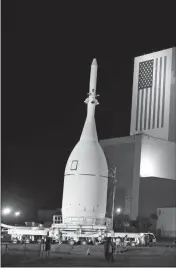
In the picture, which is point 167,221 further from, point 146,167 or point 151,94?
point 151,94

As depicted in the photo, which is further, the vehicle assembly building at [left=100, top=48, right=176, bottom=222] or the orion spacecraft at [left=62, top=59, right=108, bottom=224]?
the vehicle assembly building at [left=100, top=48, right=176, bottom=222]

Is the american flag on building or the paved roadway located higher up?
the american flag on building

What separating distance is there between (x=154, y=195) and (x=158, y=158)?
26.4ft

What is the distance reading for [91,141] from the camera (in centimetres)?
3775

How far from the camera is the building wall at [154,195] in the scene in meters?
72.7

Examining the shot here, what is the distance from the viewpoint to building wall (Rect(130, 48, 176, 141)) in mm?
90062

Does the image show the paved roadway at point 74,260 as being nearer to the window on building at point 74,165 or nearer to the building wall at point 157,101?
the window on building at point 74,165

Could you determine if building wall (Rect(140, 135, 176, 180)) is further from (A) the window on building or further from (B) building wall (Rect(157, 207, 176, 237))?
(A) the window on building

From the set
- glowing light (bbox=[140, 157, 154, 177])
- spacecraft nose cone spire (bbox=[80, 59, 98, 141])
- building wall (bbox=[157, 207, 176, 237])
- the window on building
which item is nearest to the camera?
the window on building

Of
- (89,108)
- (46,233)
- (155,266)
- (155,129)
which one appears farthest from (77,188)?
(155,129)

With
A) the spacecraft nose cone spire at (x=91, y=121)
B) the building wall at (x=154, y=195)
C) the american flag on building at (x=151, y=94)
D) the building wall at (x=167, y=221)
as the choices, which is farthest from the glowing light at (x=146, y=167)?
the spacecraft nose cone spire at (x=91, y=121)

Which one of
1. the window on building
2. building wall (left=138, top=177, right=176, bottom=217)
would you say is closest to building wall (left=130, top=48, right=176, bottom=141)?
building wall (left=138, top=177, right=176, bottom=217)

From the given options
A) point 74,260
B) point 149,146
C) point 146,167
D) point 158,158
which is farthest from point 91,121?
point 158,158

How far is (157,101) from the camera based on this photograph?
9250cm
